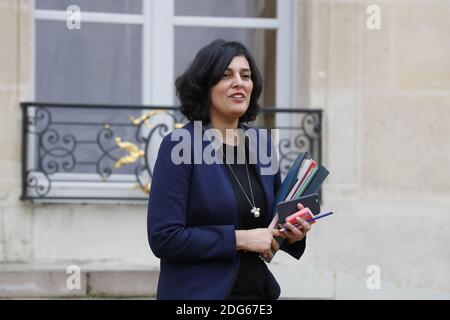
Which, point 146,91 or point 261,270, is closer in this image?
point 261,270

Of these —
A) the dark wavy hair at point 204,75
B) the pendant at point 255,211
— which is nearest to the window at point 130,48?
the dark wavy hair at point 204,75

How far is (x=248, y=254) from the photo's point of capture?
124 inches

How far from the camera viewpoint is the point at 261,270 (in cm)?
321

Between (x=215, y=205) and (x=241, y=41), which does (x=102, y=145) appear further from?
(x=215, y=205)

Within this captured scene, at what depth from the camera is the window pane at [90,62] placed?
663cm

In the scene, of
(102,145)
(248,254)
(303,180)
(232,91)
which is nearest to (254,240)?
(248,254)

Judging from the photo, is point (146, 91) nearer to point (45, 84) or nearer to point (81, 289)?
point (45, 84)

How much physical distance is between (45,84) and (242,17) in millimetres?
1530

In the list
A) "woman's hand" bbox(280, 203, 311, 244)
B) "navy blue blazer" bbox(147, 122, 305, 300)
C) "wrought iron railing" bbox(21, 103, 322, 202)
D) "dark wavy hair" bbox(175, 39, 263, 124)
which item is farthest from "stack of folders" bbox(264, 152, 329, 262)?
"wrought iron railing" bbox(21, 103, 322, 202)

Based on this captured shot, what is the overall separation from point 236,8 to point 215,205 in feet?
13.1

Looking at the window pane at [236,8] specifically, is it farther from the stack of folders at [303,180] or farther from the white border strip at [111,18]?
the stack of folders at [303,180]
